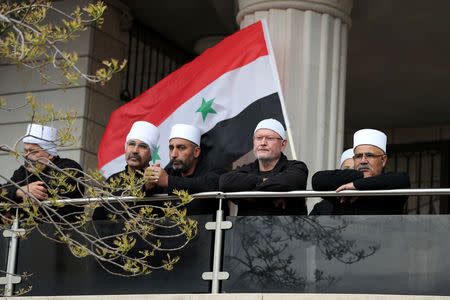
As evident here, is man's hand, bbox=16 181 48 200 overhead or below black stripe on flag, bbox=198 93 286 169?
below

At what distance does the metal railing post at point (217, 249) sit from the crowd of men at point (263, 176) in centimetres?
22

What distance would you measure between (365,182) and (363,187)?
46 mm

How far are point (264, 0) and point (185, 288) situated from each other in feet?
15.1

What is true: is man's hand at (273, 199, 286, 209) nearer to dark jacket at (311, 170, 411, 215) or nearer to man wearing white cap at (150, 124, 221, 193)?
dark jacket at (311, 170, 411, 215)

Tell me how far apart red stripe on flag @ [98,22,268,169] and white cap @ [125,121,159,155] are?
1394mm

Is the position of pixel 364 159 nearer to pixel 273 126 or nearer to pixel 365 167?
pixel 365 167

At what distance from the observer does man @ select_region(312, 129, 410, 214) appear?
796 centimetres

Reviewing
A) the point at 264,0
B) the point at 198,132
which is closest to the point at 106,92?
the point at 264,0

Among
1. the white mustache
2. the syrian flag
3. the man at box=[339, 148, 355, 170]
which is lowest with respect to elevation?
the white mustache

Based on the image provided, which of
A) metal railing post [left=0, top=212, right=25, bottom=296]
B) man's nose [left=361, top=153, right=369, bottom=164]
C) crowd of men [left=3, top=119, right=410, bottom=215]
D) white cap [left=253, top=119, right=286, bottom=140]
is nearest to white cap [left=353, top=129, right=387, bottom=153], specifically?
crowd of men [left=3, top=119, right=410, bottom=215]

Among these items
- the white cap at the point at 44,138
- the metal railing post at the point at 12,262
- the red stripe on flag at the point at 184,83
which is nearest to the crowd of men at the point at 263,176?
the white cap at the point at 44,138

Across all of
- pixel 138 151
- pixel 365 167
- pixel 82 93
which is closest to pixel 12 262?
pixel 138 151

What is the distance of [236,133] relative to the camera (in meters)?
10.6

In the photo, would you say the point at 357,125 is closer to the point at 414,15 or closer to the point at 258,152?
the point at 414,15
